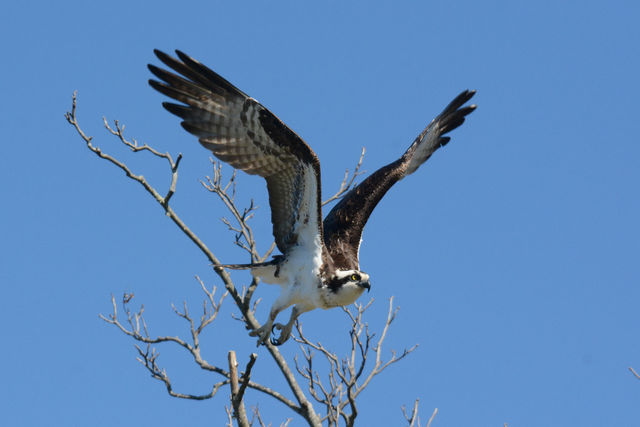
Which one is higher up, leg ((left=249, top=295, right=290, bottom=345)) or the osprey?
the osprey

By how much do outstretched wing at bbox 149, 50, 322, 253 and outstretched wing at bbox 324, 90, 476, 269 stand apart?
2.68ft

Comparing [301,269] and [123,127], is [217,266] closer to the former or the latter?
[301,269]

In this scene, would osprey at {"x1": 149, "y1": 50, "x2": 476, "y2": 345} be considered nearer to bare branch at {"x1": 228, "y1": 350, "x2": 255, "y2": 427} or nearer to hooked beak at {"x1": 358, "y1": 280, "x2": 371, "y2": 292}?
hooked beak at {"x1": 358, "y1": 280, "x2": 371, "y2": 292}

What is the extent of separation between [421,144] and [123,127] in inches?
160

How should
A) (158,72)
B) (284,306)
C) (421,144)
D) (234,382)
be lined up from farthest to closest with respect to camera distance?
(421,144) → (284,306) → (158,72) → (234,382)

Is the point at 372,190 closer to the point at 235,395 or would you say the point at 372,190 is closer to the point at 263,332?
the point at 263,332

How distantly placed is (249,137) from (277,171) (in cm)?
41

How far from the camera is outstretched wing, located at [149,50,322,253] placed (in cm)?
784

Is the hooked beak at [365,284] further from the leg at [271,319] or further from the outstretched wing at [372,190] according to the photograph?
the leg at [271,319]

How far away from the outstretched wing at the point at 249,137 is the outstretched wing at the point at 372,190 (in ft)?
2.68

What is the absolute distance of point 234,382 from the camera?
5906 millimetres

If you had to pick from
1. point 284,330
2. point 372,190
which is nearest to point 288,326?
point 284,330

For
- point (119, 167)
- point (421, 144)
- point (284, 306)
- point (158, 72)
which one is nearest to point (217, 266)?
point (284, 306)

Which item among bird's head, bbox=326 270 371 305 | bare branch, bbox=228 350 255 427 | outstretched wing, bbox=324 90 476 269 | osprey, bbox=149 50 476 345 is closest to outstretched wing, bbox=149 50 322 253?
osprey, bbox=149 50 476 345
